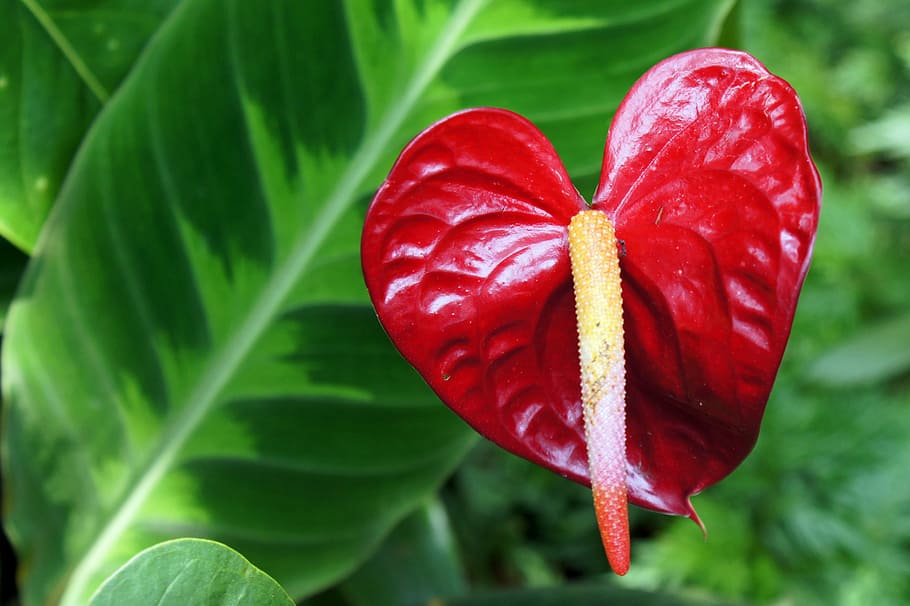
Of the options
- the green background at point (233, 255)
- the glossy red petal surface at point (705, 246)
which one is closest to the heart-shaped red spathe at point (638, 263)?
the glossy red petal surface at point (705, 246)

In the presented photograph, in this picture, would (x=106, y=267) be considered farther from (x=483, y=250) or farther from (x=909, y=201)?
(x=909, y=201)

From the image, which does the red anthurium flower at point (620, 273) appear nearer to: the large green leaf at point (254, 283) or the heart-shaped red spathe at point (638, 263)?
the heart-shaped red spathe at point (638, 263)

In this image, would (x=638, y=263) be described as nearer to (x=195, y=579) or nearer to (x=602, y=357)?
(x=602, y=357)

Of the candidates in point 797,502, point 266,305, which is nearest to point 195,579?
point 266,305

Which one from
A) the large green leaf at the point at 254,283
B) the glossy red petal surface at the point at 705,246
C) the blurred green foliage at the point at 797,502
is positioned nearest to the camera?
the glossy red petal surface at the point at 705,246

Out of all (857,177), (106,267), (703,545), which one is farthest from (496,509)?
(857,177)

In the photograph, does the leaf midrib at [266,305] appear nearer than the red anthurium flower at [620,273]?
No

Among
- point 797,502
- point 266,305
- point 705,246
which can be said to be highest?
point 705,246
